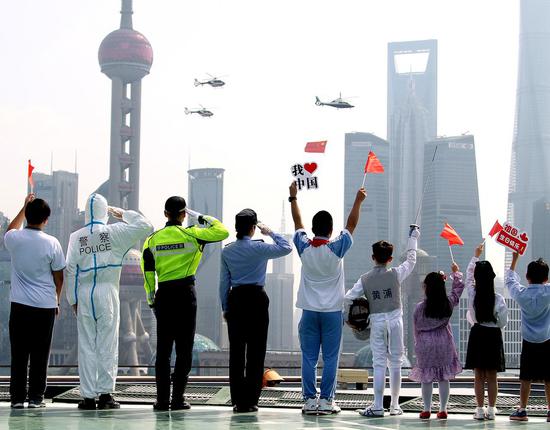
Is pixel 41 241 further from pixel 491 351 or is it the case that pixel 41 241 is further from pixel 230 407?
pixel 491 351

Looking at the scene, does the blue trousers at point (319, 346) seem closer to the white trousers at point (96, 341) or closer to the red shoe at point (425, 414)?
the red shoe at point (425, 414)

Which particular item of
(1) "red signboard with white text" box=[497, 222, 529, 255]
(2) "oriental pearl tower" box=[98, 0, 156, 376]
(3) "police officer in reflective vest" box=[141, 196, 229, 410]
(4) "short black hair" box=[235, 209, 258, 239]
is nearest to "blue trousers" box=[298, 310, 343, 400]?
(4) "short black hair" box=[235, 209, 258, 239]

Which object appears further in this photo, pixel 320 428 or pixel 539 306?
pixel 539 306

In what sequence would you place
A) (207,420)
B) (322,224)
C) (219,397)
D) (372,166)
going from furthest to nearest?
(372,166) → (219,397) → (322,224) → (207,420)

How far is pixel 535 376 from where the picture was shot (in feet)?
30.9

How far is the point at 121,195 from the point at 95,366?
186 meters

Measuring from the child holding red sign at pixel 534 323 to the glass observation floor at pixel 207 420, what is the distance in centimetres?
47

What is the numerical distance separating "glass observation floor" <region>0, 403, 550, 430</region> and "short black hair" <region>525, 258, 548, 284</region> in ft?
4.51

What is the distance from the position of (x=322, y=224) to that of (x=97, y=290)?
226 cm

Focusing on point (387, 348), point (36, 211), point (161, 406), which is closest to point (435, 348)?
point (387, 348)

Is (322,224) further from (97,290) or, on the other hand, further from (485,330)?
(97,290)

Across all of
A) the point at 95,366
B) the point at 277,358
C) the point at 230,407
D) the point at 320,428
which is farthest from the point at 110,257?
the point at 277,358

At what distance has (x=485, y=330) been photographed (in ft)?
31.5

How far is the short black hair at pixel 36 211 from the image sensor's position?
9.13m
